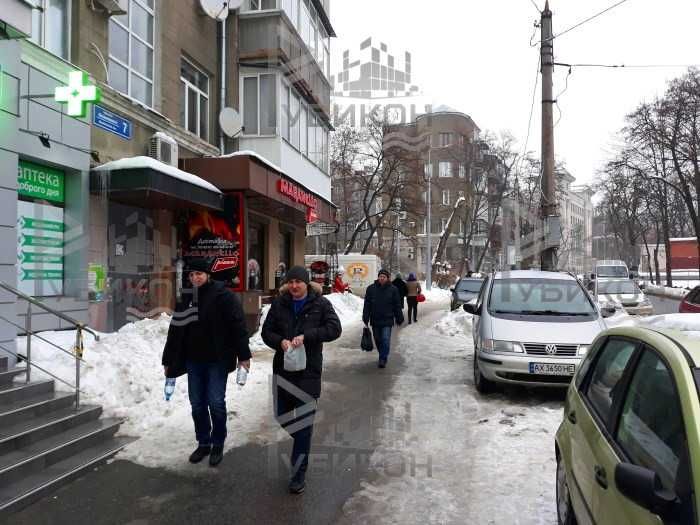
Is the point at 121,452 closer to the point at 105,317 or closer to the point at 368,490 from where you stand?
the point at 368,490

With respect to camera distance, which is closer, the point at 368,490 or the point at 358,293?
the point at 368,490

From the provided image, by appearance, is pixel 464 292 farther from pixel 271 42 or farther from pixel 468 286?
A: pixel 271 42

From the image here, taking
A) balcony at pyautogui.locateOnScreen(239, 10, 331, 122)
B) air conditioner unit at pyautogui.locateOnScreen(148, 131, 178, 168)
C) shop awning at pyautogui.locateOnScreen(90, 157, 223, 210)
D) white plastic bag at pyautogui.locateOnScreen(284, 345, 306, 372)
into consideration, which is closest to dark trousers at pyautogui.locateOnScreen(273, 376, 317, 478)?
white plastic bag at pyautogui.locateOnScreen(284, 345, 306, 372)

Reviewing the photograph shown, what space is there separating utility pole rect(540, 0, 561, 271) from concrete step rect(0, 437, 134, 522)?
32.6 ft

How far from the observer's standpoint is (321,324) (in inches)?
173

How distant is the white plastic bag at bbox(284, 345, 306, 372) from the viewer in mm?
4203

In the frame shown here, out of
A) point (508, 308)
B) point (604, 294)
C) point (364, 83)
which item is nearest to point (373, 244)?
point (364, 83)

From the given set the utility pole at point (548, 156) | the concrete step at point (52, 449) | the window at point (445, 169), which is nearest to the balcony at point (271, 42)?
the utility pole at point (548, 156)

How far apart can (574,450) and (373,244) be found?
2325 inches

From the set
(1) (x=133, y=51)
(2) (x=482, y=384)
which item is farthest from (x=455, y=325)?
(1) (x=133, y=51)

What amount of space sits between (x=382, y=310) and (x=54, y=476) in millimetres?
5773

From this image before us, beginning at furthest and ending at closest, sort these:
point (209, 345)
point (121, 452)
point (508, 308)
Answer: point (508, 308) < point (121, 452) < point (209, 345)

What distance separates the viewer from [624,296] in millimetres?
18562

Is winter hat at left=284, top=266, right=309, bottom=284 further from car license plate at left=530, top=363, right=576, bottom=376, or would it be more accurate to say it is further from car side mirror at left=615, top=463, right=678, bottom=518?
car license plate at left=530, top=363, right=576, bottom=376
